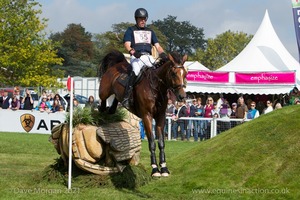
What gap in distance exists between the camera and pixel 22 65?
136 ft

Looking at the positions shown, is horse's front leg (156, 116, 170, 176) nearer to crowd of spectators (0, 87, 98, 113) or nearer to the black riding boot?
the black riding boot

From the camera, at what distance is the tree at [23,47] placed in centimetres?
4091

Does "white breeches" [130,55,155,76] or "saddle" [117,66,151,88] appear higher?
"white breeches" [130,55,155,76]

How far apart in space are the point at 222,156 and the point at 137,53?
267cm

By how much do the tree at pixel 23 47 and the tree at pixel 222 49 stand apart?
136ft

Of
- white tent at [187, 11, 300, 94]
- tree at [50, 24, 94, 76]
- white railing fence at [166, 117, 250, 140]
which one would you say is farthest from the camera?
tree at [50, 24, 94, 76]

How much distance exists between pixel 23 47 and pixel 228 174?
34.2 m

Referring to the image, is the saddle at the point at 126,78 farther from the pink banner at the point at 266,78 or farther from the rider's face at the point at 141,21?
the pink banner at the point at 266,78

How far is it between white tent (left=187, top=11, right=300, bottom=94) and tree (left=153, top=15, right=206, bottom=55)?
83.9 meters

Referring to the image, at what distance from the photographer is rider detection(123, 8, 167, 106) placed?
10625mm

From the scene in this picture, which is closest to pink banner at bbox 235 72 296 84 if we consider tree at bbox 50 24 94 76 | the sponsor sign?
the sponsor sign

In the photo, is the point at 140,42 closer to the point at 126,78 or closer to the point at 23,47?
the point at 126,78

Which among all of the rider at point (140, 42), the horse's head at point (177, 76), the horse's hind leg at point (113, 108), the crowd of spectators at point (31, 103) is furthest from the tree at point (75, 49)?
the horse's head at point (177, 76)

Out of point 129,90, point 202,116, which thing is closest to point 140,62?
point 129,90
